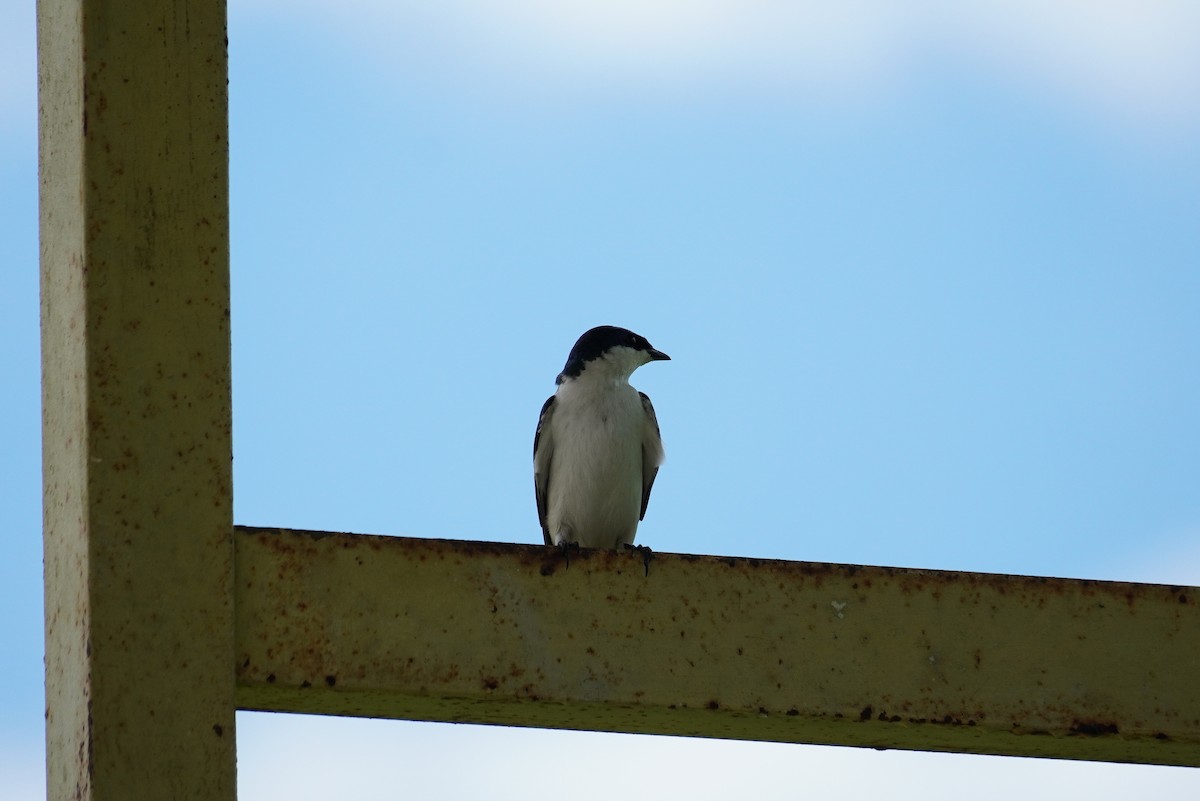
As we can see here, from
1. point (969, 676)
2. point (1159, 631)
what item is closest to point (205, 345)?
point (969, 676)

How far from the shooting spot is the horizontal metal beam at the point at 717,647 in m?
3.29

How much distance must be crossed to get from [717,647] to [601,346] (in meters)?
4.90

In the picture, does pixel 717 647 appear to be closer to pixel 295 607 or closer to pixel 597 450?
pixel 295 607

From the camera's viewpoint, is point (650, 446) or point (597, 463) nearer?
point (597, 463)

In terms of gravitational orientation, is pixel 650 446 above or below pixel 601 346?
below

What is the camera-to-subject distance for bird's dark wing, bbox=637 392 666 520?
8055 millimetres

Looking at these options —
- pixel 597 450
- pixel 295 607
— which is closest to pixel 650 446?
pixel 597 450

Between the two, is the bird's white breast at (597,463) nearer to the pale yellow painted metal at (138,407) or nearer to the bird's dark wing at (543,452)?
the bird's dark wing at (543,452)

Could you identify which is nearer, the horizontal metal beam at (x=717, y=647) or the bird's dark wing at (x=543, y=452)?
the horizontal metal beam at (x=717, y=647)

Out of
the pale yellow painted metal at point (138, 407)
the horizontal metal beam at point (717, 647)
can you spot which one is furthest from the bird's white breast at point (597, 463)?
the pale yellow painted metal at point (138, 407)

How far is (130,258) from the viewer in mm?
3314

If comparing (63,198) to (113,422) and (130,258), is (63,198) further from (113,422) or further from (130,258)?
(113,422)

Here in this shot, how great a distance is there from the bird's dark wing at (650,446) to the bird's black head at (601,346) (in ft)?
1.15

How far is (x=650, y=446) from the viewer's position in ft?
26.6
